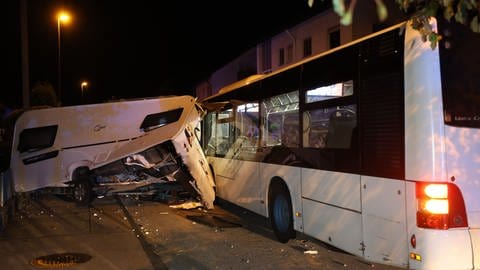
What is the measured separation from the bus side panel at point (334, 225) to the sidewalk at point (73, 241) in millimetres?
2287

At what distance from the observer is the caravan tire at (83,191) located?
41.9 ft

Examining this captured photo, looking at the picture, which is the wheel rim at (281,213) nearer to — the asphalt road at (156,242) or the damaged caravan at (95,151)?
the asphalt road at (156,242)

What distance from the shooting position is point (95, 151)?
1241 cm

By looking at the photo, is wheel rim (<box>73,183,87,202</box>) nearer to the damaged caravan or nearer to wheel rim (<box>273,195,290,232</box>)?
the damaged caravan

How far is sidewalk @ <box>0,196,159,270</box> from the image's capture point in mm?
7673

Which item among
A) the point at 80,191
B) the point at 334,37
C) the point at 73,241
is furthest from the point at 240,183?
the point at 334,37

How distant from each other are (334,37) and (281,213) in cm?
1364

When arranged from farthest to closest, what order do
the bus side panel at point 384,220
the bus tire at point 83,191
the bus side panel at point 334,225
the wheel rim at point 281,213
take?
the bus tire at point 83,191 < the wheel rim at point 281,213 < the bus side panel at point 334,225 < the bus side panel at point 384,220

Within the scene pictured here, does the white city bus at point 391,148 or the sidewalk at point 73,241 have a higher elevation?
the white city bus at point 391,148

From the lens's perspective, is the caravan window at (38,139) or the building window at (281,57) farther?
the building window at (281,57)

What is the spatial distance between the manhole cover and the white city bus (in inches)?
132

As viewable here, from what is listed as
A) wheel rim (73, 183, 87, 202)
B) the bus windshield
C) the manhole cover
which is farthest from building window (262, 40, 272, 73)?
the bus windshield

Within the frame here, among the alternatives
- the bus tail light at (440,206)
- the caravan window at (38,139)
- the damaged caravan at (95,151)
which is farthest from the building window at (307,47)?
the bus tail light at (440,206)

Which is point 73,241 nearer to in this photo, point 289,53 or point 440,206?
point 440,206
